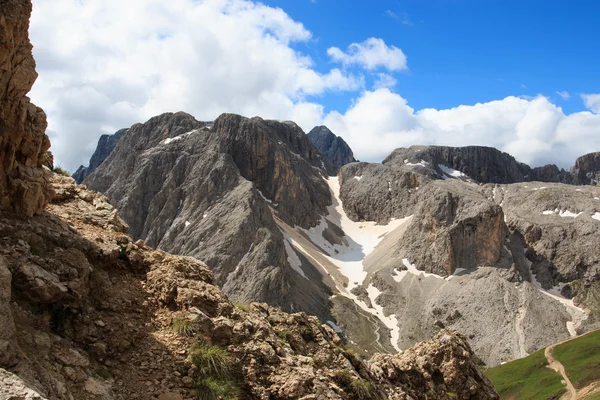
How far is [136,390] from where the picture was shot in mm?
8984

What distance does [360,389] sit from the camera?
41.0ft

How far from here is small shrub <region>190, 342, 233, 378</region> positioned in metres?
10.0

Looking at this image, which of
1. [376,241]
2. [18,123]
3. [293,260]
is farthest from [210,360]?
[376,241]

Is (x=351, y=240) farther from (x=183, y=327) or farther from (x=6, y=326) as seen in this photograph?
(x=6, y=326)

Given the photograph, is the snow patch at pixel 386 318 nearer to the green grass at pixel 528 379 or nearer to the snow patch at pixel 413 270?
the snow patch at pixel 413 270

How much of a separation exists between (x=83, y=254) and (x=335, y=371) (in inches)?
289

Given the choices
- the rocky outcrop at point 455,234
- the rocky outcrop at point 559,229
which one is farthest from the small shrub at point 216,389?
the rocky outcrop at point 559,229

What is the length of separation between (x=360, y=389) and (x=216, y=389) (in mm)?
4541

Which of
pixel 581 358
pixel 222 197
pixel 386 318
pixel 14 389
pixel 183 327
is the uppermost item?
pixel 222 197

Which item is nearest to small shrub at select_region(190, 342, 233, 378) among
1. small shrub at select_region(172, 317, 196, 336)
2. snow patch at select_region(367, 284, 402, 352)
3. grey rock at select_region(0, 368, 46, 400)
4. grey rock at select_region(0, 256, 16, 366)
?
small shrub at select_region(172, 317, 196, 336)

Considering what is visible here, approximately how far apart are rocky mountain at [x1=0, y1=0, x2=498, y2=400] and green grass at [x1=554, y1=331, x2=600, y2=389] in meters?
84.7

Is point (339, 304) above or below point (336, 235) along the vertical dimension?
below

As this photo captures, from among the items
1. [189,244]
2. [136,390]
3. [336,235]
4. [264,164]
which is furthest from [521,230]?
[136,390]

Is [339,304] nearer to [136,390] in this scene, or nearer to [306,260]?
[306,260]
